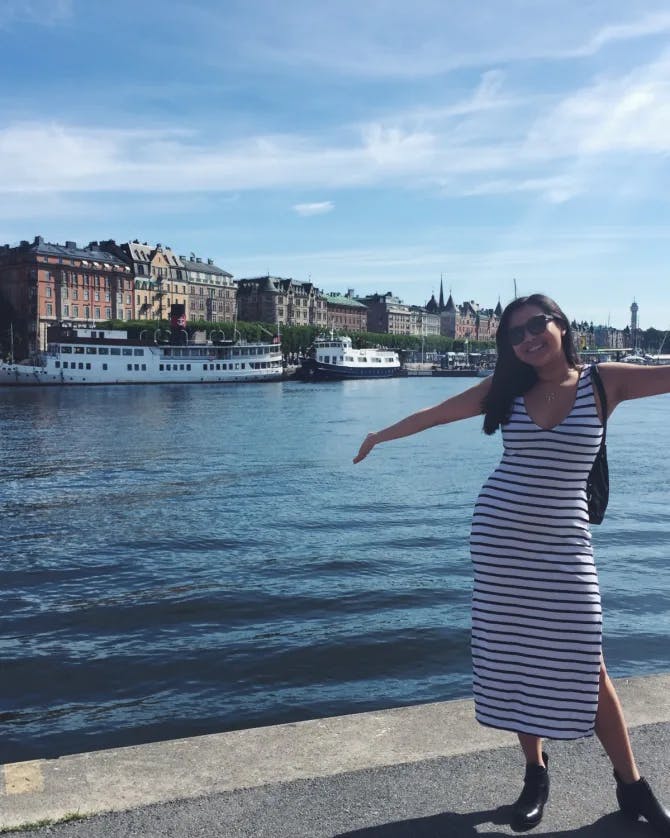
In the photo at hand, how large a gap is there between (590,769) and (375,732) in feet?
3.04

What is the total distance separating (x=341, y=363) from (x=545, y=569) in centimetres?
9309

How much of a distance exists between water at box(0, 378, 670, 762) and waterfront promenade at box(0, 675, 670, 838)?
90.8 inches

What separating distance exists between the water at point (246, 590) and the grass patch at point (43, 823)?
8.85ft

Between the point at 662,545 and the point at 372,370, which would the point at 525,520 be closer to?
the point at 662,545

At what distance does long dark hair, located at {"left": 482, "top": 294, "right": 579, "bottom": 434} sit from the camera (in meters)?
3.33

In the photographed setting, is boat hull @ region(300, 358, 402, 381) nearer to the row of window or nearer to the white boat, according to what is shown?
the white boat

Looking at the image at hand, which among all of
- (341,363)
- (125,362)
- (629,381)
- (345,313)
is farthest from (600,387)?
(345,313)

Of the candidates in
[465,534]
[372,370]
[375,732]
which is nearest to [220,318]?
[372,370]

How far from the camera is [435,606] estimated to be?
29.4ft

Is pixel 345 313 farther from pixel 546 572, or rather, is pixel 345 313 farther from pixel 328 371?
pixel 546 572

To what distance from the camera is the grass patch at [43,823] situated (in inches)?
120

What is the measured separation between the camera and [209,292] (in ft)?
420

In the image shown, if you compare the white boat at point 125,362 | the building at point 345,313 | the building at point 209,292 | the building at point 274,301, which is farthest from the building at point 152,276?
the building at point 345,313

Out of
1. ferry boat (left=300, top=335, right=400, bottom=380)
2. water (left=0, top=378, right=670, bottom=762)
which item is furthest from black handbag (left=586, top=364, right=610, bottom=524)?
ferry boat (left=300, top=335, right=400, bottom=380)
